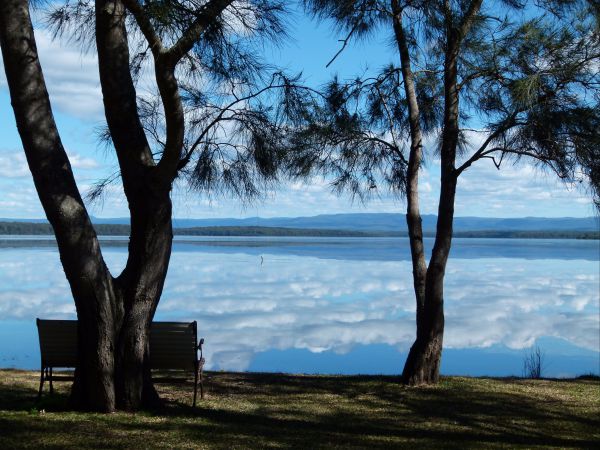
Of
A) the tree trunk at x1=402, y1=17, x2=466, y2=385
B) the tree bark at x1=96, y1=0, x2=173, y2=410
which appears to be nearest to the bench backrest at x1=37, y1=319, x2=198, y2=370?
the tree bark at x1=96, y1=0, x2=173, y2=410

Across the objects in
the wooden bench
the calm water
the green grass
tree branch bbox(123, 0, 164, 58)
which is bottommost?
the calm water

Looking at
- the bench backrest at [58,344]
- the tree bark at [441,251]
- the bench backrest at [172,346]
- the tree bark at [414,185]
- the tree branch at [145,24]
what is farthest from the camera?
the tree bark at [414,185]

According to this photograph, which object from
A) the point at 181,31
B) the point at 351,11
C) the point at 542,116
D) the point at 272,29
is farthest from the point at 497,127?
the point at 181,31

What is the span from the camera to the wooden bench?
5.55m

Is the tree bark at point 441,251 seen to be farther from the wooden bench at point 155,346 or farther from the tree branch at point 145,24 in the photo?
the tree branch at point 145,24

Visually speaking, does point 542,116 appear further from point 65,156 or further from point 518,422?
point 65,156

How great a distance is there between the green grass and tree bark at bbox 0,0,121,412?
30 cm

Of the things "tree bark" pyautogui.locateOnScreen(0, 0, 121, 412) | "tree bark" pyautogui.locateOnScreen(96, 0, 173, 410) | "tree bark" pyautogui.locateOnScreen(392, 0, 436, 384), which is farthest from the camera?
"tree bark" pyautogui.locateOnScreen(392, 0, 436, 384)

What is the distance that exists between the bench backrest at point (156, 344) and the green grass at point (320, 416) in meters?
0.29

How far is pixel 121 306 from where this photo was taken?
17.5ft

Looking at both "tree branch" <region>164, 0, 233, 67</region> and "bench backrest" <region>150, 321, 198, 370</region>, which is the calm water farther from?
"tree branch" <region>164, 0, 233, 67</region>

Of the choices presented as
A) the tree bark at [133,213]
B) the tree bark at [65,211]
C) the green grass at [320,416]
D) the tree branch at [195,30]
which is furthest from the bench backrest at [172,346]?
the tree branch at [195,30]

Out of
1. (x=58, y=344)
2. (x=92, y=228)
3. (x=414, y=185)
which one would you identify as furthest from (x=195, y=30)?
(x=414, y=185)

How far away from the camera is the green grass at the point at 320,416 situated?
4.66 meters
